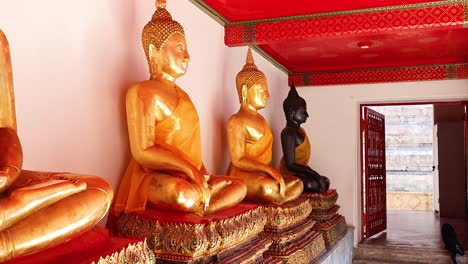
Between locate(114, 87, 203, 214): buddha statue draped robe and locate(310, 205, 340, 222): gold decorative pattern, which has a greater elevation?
locate(114, 87, 203, 214): buddha statue draped robe

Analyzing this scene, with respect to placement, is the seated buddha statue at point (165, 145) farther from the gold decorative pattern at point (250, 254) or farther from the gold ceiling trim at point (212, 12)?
the gold ceiling trim at point (212, 12)

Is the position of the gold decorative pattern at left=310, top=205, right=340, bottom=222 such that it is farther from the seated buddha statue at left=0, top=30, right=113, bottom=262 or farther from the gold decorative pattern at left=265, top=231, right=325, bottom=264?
the seated buddha statue at left=0, top=30, right=113, bottom=262

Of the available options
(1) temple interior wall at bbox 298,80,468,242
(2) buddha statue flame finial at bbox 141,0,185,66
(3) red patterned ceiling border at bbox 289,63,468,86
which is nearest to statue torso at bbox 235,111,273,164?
(2) buddha statue flame finial at bbox 141,0,185,66

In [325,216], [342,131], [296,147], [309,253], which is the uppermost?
[342,131]

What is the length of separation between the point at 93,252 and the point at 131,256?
5.0 inches

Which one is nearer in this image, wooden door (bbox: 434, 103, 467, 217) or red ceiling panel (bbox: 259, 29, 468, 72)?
red ceiling panel (bbox: 259, 29, 468, 72)

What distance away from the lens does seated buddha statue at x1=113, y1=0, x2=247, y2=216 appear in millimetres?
2287

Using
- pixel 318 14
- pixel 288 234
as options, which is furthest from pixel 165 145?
pixel 318 14

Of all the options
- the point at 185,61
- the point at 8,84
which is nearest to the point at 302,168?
the point at 185,61

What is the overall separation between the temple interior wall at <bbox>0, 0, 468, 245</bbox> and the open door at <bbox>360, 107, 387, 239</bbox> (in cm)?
254

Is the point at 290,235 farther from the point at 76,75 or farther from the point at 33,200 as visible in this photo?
the point at 33,200

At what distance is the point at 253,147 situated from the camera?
3.53 metres

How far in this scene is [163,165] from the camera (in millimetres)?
2355

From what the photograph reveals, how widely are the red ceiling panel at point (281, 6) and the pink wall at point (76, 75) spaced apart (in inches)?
20.4
